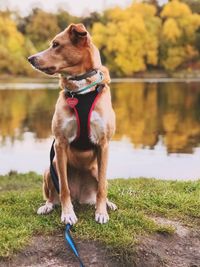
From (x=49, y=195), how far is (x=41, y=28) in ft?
299

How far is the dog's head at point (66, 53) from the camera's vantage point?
6.00 meters

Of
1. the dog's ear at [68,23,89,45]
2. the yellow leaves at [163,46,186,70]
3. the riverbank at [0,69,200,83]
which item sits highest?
the dog's ear at [68,23,89,45]

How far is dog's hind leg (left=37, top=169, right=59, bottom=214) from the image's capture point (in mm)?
6859

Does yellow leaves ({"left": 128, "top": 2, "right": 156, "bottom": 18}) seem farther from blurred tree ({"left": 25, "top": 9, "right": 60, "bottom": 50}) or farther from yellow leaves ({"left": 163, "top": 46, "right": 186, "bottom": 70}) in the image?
blurred tree ({"left": 25, "top": 9, "right": 60, "bottom": 50})

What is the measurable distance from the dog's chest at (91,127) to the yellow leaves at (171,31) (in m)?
82.8

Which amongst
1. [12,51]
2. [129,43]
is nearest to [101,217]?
[12,51]

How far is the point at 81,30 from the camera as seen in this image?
5980 millimetres

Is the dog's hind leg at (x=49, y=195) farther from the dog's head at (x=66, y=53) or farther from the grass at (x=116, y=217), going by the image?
the dog's head at (x=66, y=53)

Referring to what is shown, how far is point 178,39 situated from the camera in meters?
88.5

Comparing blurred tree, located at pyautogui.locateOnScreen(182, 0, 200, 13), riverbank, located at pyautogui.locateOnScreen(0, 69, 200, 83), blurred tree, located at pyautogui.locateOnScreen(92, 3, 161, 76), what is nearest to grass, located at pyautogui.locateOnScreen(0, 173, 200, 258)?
riverbank, located at pyautogui.locateOnScreen(0, 69, 200, 83)

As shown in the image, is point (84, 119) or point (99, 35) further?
point (99, 35)

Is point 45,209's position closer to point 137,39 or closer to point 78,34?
point 78,34

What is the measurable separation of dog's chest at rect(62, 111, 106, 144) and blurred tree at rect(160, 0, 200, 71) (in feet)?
264

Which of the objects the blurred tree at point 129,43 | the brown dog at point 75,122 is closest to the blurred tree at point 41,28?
the blurred tree at point 129,43
